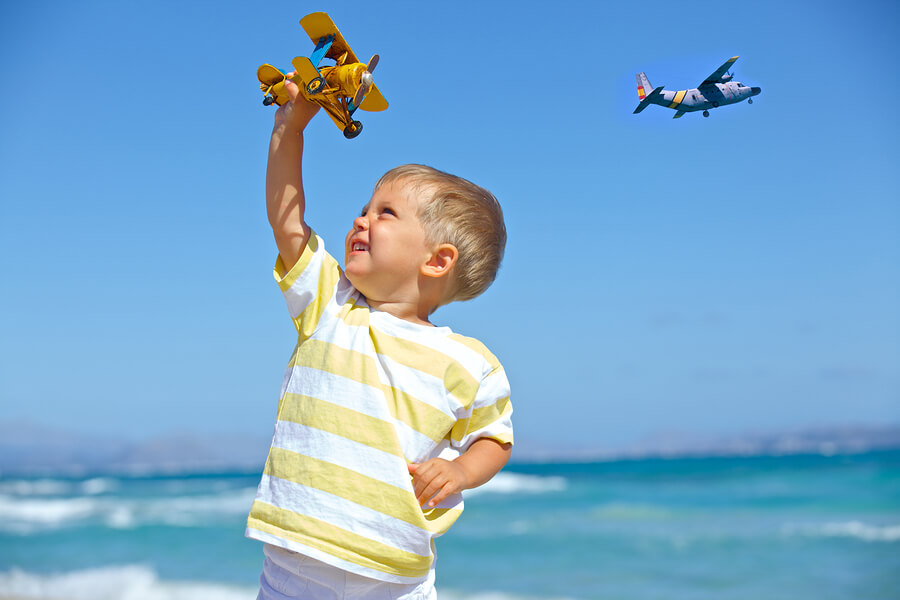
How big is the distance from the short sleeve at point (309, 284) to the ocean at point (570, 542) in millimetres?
5957

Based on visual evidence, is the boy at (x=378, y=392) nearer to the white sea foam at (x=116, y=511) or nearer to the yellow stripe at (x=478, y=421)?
the yellow stripe at (x=478, y=421)

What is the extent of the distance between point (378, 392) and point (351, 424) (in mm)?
88

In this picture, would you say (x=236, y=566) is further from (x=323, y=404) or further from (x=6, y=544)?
(x=323, y=404)

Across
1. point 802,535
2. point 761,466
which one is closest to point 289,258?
point 802,535

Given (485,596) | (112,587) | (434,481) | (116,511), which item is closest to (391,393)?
(434,481)

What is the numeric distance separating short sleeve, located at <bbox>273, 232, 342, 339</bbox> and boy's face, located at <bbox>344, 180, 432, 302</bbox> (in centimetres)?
5

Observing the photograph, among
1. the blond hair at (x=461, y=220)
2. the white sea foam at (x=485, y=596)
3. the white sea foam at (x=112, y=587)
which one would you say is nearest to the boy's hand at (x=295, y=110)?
the blond hair at (x=461, y=220)

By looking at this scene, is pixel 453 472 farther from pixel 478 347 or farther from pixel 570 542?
pixel 570 542

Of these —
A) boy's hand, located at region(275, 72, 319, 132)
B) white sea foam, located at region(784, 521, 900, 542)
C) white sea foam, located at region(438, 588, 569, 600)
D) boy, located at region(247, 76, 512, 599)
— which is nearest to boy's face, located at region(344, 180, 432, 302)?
boy, located at region(247, 76, 512, 599)

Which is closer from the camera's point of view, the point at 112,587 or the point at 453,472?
the point at 453,472

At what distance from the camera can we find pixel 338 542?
5.28 feet

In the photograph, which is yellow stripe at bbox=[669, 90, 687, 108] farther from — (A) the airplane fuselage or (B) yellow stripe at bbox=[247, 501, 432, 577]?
(B) yellow stripe at bbox=[247, 501, 432, 577]

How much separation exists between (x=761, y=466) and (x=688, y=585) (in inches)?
508

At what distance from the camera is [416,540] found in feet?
5.43
